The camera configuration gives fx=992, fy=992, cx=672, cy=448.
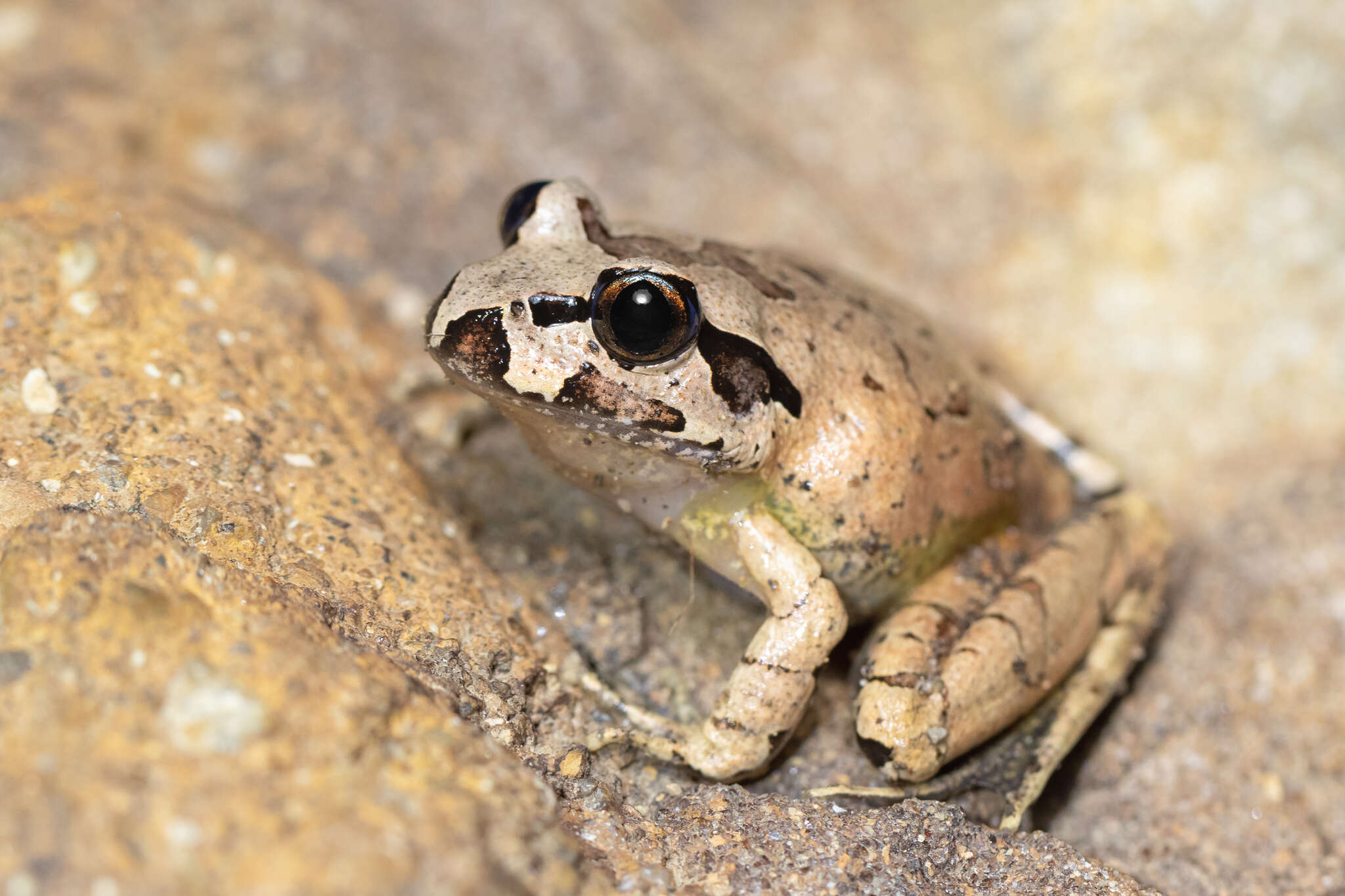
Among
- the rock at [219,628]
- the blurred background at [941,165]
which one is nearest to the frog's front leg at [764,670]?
the rock at [219,628]

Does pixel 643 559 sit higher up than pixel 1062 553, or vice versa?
pixel 1062 553

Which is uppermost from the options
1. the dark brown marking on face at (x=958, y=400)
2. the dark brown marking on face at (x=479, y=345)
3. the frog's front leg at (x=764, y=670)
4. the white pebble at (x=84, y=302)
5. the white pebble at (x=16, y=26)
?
the dark brown marking on face at (x=958, y=400)

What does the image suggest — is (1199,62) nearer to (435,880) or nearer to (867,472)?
(867,472)

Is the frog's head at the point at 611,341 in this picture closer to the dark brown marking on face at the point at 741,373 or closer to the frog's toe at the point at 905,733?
the dark brown marking on face at the point at 741,373

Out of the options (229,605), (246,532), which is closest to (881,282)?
(246,532)

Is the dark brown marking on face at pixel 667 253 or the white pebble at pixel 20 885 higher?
the dark brown marking on face at pixel 667 253

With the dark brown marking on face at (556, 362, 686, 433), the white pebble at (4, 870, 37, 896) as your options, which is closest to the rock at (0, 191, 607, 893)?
the white pebble at (4, 870, 37, 896)
